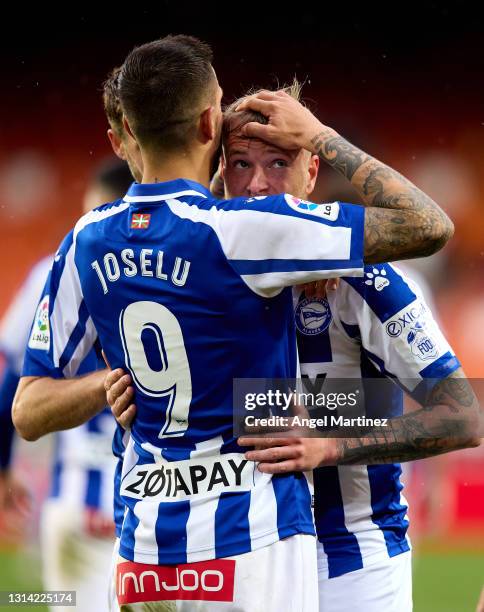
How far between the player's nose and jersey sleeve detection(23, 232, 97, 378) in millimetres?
509

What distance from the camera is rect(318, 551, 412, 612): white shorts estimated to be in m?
2.69

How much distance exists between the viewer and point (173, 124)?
246 centimetres

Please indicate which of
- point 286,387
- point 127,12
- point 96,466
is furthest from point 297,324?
point 127,12

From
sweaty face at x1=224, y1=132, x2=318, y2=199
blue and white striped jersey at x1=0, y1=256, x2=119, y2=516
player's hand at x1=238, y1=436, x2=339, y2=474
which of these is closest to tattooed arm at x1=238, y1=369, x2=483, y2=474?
player's hand at x1=238, y1=436, x2=339, y2=474

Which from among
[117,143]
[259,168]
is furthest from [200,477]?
[117,143]

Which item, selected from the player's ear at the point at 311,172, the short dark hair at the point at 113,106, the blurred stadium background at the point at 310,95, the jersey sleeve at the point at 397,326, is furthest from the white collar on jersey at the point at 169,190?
the blurred stadium background at the point at 310,95

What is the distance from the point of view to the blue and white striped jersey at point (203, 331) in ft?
7.53

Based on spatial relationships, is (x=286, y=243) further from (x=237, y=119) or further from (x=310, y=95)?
Answer: (x=310, y=95)

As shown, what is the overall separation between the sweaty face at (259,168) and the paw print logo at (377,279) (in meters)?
0.37

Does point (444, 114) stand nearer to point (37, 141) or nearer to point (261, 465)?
point (37, 141)

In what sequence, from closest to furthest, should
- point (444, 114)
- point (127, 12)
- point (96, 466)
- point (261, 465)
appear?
point (261, 465) < point (96, 466) < point (127, 12) < point (444, 114)

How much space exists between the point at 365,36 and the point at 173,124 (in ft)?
29.8

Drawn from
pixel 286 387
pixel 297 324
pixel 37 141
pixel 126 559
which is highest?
pixel 37 141

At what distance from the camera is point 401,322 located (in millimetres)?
2605
